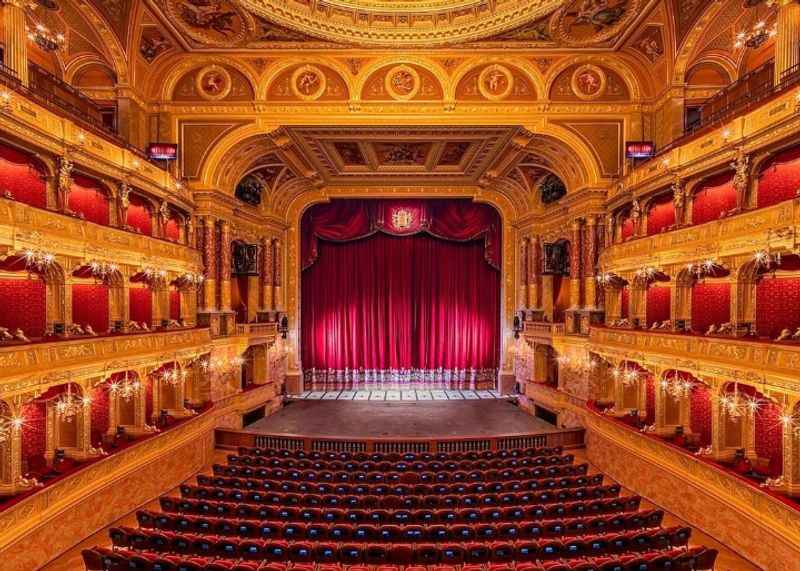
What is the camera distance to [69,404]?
33.5 feet

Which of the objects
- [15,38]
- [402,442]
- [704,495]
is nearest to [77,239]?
[15,38]

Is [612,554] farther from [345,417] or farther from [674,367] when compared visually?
[345,417]

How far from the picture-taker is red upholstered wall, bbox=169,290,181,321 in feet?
54.3

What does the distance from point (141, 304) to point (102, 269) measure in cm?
322

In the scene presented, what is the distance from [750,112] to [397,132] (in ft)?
34.0

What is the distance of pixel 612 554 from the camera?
299 inches

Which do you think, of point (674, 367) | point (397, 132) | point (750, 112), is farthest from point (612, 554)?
point (397, 132)

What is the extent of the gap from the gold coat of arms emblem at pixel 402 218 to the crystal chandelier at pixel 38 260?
1522 centimetres

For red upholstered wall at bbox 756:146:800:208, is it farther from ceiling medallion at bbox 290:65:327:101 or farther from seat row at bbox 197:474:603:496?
ceiling medallion at bbox 290:65:327:101

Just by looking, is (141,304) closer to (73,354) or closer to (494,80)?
(73,354)

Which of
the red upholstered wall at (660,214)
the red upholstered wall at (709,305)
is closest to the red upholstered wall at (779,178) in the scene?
the red upholstered wall at (709,305)

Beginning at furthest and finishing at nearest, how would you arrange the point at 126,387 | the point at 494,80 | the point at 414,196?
the point at 414,196 < the point at 494,80 < the point at 126,387

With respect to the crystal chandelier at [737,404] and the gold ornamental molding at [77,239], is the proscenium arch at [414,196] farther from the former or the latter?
the crystal chandelier at [737,404]

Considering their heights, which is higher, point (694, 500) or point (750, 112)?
point (750, 112)
